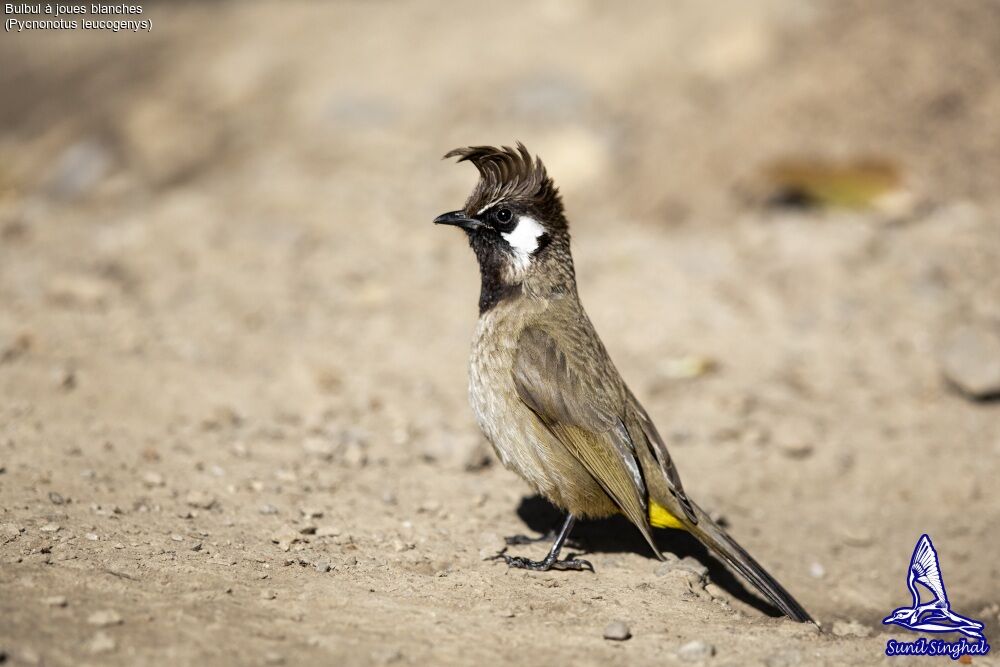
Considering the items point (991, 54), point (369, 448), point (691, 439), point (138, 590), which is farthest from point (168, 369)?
point (991, 54)

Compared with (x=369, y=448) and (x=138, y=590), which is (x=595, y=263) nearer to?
(x=369, y=448)

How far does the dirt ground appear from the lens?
154 inches

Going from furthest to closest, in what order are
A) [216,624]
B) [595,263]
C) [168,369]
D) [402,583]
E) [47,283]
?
[595,263] < [47,283] < [168,369] < [402,583] < [216,624]

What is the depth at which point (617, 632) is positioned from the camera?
371 cm

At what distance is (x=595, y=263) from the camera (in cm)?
802

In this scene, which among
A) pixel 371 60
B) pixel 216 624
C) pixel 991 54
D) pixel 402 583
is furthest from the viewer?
pixel 371 60

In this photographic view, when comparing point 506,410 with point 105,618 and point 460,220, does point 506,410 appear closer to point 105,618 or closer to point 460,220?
point 460,220

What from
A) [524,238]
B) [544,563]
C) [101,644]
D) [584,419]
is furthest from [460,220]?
[101,644]

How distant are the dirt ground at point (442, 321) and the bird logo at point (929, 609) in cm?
22

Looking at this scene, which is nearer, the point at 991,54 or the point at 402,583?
the point at 402,583

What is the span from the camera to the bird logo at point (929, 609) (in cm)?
444

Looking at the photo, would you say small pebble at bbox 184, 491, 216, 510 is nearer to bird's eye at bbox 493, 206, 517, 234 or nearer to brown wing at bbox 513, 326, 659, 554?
brown wing at bbox 513, 326, 659, 554

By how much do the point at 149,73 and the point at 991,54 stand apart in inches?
333

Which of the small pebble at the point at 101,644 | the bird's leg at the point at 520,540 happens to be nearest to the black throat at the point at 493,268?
the bird's leg at the point at 520,540
